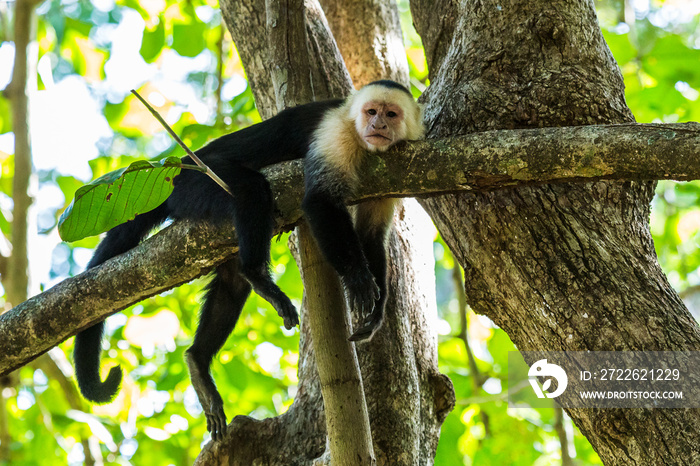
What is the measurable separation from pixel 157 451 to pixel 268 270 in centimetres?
194

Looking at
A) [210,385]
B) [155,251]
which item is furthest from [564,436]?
[155,251]

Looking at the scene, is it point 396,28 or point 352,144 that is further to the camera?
point 396,28

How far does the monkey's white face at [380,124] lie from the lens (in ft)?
8.18

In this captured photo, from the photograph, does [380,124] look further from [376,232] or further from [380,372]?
[380,372]

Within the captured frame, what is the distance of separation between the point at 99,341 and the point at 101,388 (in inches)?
9.1

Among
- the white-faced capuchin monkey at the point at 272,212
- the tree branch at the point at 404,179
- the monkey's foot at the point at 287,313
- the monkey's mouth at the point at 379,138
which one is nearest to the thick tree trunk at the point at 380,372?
the white-faced capuchin monkey at the point at 272,212

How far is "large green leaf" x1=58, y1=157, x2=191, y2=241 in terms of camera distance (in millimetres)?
1890

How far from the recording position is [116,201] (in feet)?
6.26

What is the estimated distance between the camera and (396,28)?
3.98m

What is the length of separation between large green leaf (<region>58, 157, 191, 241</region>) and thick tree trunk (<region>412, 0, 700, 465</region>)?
1169 millimetres

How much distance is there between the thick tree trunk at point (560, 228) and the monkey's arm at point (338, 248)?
0.41 metres

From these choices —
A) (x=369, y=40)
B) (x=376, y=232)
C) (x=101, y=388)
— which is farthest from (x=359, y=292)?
(x=369, y=40)

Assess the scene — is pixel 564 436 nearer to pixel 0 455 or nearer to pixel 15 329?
pixel 15 329

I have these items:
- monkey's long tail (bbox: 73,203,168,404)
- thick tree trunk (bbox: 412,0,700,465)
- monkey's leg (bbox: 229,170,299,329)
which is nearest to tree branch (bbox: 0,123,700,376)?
monkey's leg (bbox: 229,170,299,329)
